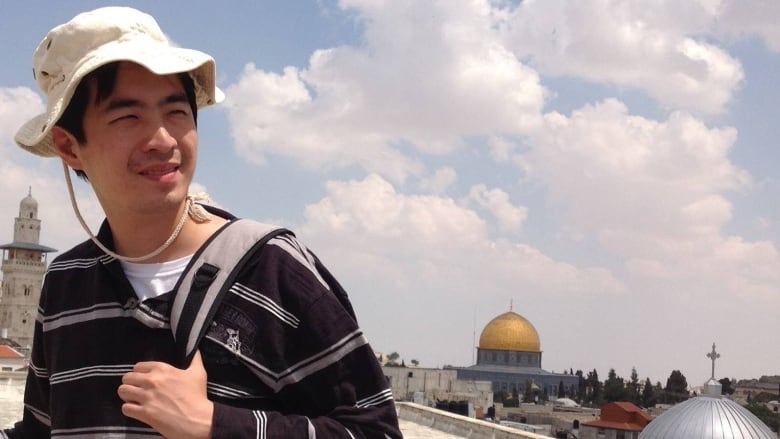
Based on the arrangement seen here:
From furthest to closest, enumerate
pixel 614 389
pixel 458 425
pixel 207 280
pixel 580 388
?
pixel 580 388, pixel 614 389, pixel 458 425, pixel 207 280

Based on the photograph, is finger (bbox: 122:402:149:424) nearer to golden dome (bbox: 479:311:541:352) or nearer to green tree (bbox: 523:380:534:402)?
green tree (bbox: 523:380:534:402)

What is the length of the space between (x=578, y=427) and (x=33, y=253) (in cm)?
2934

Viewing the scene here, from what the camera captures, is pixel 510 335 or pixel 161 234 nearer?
pixel 161 234

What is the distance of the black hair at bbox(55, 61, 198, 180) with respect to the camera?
133 cm

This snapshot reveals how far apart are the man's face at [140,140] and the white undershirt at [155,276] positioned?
0.29 feet

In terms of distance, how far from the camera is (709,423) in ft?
55.1

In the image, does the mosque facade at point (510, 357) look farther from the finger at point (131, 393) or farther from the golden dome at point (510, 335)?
the finger at point (131, 393)

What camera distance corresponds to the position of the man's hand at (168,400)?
1.22m

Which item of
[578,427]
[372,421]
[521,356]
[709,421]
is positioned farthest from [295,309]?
[521,356]

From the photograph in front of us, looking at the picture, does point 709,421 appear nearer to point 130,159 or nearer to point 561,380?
point 130,159

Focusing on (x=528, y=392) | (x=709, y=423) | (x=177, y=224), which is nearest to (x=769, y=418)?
(x=528, y=392)

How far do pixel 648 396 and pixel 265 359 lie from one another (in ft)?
212

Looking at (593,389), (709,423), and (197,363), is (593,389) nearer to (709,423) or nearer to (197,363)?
(709,423)

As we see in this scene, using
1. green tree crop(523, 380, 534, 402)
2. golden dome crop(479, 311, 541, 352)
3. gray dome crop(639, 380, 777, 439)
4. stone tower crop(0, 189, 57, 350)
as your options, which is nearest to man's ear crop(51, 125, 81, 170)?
gray dome crop(639, 380, 777, 439)
